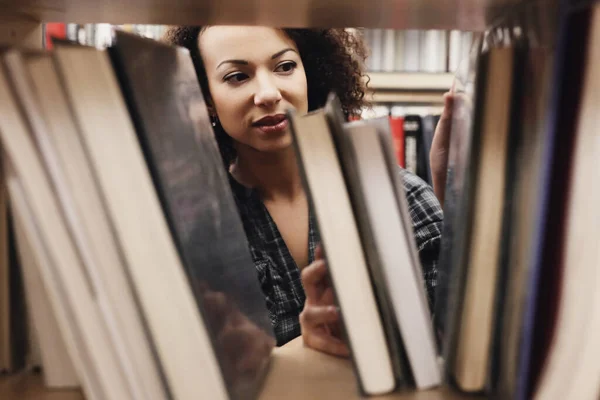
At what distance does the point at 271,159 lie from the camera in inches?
43.0

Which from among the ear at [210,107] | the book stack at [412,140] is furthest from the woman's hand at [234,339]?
the book stack at [412,140]

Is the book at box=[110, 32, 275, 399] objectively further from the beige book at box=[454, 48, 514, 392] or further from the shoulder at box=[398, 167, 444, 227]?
the shoulder at box=[398, 167, 444, 227]

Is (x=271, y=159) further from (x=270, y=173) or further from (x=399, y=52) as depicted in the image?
(x=399, y=52)

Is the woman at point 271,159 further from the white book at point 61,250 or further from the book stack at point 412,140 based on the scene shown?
the white book at point 61,250

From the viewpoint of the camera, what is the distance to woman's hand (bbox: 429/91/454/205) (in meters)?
0.59

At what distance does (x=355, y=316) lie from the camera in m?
0.38

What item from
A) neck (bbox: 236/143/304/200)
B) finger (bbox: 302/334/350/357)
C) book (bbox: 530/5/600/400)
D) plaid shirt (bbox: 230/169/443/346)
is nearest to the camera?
book (bbox: 530/5/600/400)

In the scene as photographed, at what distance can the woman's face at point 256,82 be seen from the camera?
37.5 inches

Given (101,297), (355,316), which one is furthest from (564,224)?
(101,297)

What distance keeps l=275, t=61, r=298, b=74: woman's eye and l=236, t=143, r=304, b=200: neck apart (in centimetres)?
18

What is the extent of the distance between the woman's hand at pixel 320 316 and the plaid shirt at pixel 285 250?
35cm

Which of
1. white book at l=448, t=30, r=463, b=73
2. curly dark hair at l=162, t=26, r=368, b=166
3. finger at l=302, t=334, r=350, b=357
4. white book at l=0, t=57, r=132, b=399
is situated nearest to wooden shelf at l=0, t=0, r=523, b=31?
white book at l=0, t=57, r=132, b=399

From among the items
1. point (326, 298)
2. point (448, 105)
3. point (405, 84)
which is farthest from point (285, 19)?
point (405, 84)

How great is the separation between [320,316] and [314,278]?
0.05m
